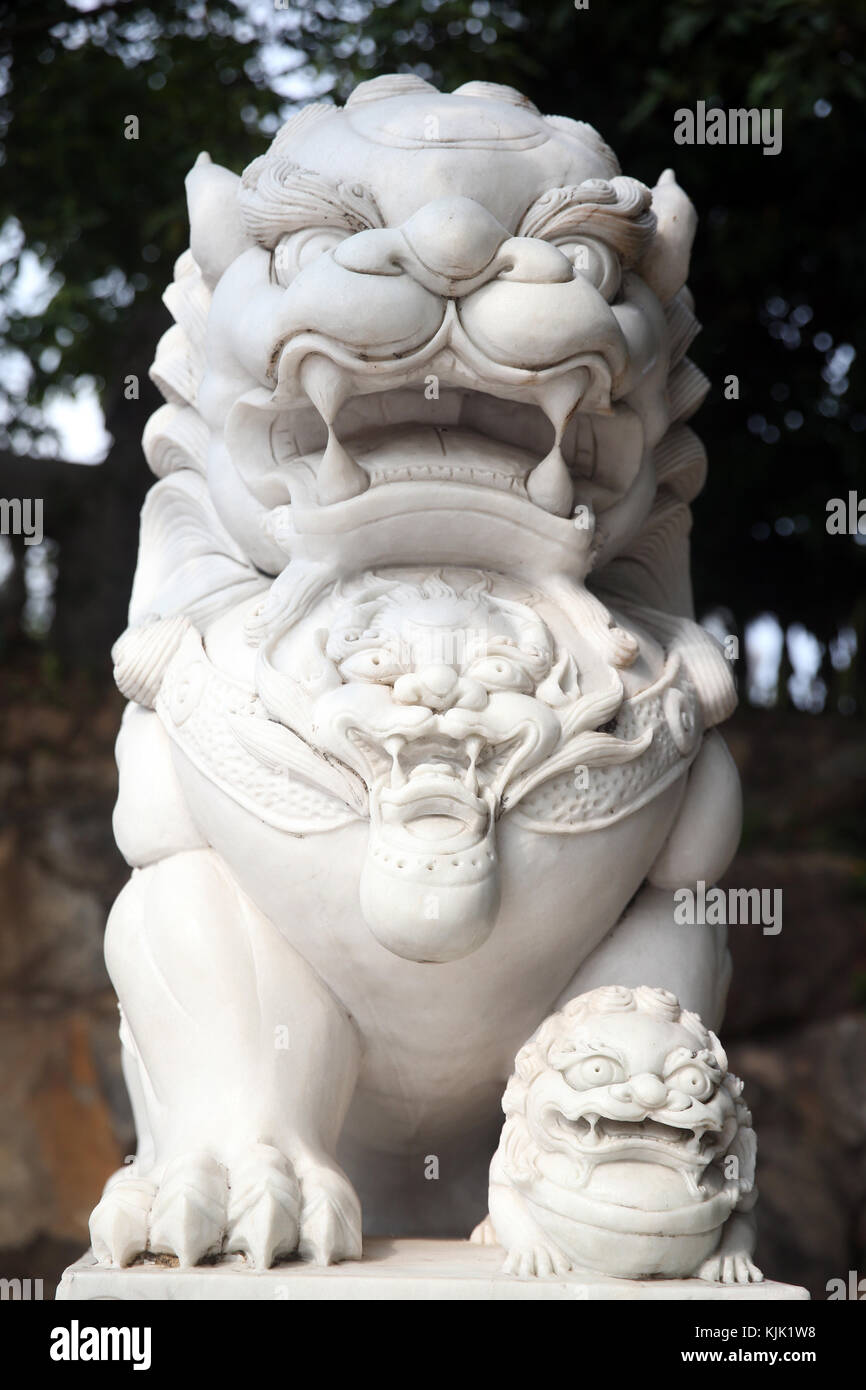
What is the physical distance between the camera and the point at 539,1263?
149cm

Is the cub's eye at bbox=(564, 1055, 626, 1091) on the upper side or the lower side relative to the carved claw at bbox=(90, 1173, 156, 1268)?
upper

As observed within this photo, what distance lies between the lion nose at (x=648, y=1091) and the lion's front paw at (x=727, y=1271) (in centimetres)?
Answer: 17

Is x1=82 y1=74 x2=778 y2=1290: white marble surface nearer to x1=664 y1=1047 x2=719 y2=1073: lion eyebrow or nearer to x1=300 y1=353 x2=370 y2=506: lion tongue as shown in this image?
x1=300 y1=353 x2=370 y2=506: lion tongue

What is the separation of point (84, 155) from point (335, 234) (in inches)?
107

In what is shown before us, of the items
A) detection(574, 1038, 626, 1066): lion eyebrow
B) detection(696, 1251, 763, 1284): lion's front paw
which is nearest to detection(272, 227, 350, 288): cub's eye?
detection(574, 1038, 626, 1066): lion eyebrow

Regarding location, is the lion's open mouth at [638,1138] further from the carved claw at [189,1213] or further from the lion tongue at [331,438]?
the lion tongue at [331,438]

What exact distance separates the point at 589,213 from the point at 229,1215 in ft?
3.53

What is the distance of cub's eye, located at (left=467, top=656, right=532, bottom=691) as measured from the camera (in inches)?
62.4

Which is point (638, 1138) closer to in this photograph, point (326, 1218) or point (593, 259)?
point (326, 1218)

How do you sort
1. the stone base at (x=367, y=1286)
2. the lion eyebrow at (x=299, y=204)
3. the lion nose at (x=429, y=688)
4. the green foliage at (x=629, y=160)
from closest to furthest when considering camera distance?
1. the stone base at (x=367, y=1286)
2. the lion nose at (x=429, y=688)
3. the lion eyebrow at (x=299, y=204)
4. the green foliage at (x=629, y=160)

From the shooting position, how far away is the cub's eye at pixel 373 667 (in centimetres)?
159

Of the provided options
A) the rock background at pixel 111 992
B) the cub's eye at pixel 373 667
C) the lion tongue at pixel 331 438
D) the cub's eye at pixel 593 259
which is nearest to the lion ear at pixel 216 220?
the lion tongue at pixel 331 438

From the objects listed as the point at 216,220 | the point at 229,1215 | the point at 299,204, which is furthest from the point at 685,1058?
the point at 216,220

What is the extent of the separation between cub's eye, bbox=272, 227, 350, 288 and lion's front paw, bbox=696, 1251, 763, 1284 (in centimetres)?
107
